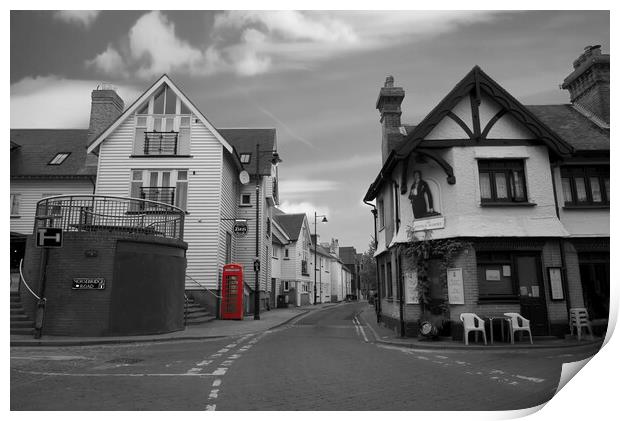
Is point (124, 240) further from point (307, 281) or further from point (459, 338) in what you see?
point (307, 281)

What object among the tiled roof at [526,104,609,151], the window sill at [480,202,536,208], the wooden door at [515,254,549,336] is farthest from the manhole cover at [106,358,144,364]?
the tiled roof at [526,104,609,151]

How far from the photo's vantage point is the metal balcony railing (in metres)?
20.3

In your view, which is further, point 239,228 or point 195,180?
point 239,228

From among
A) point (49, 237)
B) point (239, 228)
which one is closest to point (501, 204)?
point (49, 237)

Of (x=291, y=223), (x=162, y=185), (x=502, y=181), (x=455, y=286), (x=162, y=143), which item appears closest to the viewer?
(x=455, y=286)

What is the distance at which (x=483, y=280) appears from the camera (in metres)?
12.4

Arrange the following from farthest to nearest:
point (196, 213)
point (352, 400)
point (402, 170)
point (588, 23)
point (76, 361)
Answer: point (196, 213)
point (402, 170)
point (76, 361)
point (588, 23)
point (352, 400)

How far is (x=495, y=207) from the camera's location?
12.6m

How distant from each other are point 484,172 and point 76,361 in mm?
11532

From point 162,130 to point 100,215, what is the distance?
8766 millimetres

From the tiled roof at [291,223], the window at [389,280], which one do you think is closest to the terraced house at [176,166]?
the window at [389,280]

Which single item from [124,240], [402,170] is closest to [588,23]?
[402,170]

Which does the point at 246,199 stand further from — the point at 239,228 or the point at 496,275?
the point at 496,275

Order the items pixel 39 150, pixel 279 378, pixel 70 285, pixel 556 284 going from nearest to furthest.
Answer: pixel 279 378, pixel 39 150, pixel 70 285, pixel 556 284
